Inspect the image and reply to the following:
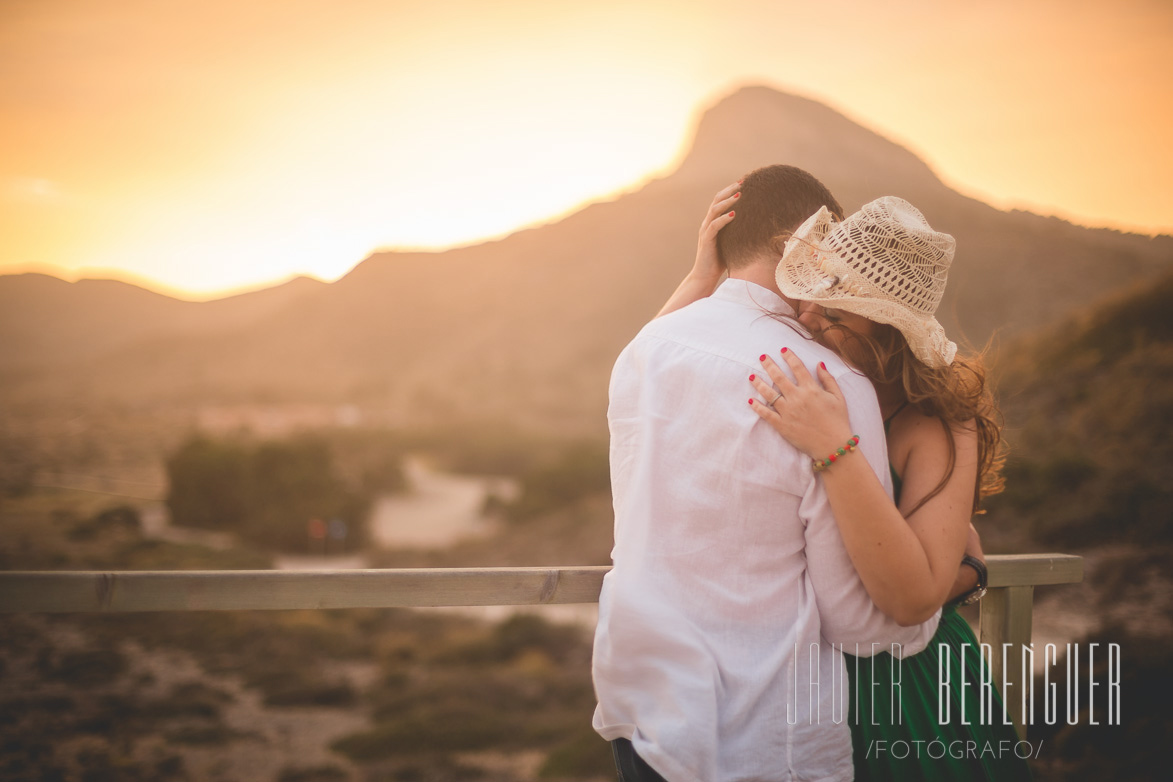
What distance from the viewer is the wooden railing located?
147 centimetres

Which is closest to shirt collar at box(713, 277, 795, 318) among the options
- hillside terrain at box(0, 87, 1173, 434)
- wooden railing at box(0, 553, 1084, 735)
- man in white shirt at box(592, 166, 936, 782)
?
man in white shirt at box(592, 166, 936, 782)

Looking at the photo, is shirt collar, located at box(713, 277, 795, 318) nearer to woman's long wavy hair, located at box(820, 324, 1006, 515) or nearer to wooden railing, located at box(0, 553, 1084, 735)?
woman's long wavy hair, located at box(820, 324, 1006, 515)

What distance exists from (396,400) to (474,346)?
10083 mm

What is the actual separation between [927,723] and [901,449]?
0.50m

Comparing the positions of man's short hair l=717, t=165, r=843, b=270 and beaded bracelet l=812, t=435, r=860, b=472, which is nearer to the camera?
beaded bracelet l=812, t=435, r=860, b=472

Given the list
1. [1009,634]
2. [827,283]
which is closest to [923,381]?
[827,283]

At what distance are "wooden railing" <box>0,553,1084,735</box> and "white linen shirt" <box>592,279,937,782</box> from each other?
54 centimetres

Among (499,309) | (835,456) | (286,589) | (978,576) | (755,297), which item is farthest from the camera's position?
(499,309)

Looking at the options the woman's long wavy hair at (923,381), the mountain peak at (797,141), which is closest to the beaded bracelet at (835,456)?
the woman's long wavy hair at (923,381)

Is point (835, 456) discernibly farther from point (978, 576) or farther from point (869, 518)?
point (978, 576)

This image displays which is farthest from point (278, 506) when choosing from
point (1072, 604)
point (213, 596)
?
point (213, 596)

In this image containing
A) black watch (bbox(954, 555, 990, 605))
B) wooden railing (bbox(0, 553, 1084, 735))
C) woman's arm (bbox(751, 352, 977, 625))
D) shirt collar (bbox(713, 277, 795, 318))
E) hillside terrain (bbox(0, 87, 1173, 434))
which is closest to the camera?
woman's arm (bbox(751, 352, 977, 625))

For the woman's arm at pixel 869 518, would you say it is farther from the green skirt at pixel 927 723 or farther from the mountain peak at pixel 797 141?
the mountain peak at pixel 797 141

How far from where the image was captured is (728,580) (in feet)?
Result: 3.32
